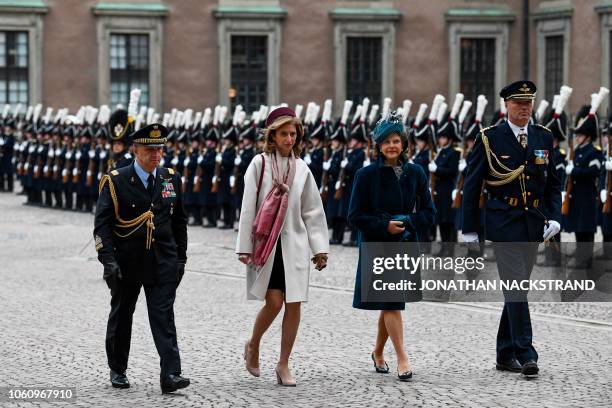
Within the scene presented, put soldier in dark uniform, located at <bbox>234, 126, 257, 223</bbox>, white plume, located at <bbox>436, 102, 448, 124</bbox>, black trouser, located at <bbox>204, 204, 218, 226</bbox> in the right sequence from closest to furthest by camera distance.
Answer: white plume, located at <bbox>436, 102, 448, 124</bbox>
soldier in dark uniform, located at <bbox>234, 126, 257, 223</bbox>
black trouser, located at <bbox>204, 204, 218, 226</bbox>

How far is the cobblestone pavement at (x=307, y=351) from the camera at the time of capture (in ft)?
29.1

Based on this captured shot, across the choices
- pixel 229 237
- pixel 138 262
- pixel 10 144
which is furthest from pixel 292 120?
pixel 10 144

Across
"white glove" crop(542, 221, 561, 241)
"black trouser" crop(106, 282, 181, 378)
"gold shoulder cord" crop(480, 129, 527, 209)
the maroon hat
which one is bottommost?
"black trouser" crop(106, 282, 181, 378)

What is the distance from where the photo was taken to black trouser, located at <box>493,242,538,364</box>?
955cm

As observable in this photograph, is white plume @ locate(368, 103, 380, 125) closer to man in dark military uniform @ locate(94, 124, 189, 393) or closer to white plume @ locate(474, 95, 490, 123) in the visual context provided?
white plume @ locate(474, 95, 490, 123)

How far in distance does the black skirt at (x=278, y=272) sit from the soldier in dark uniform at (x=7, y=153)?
28.5 meters

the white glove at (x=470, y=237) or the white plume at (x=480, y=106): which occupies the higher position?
the white plume at (x=480, y=106)

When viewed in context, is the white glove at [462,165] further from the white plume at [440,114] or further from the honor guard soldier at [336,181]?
the honor guard soldier at [336,181]

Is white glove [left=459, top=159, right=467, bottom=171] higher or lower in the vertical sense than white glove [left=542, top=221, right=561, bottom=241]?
higher

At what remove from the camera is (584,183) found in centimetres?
1606

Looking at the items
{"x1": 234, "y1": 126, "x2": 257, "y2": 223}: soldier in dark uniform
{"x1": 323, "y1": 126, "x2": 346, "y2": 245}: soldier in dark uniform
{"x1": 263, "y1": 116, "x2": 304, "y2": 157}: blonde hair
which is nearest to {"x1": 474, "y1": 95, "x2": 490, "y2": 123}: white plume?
{"x1": 323, "y1": 126, "x2": 346, "y2": 245}: soldier in dark uniform

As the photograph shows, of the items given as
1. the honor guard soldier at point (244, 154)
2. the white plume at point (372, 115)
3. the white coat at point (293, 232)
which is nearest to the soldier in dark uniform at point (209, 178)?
the honor guard soldier at point (244, 154)

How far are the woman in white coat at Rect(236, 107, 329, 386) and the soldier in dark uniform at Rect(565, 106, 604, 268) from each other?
677cm

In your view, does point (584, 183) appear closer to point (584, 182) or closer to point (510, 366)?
point (584, 182)
